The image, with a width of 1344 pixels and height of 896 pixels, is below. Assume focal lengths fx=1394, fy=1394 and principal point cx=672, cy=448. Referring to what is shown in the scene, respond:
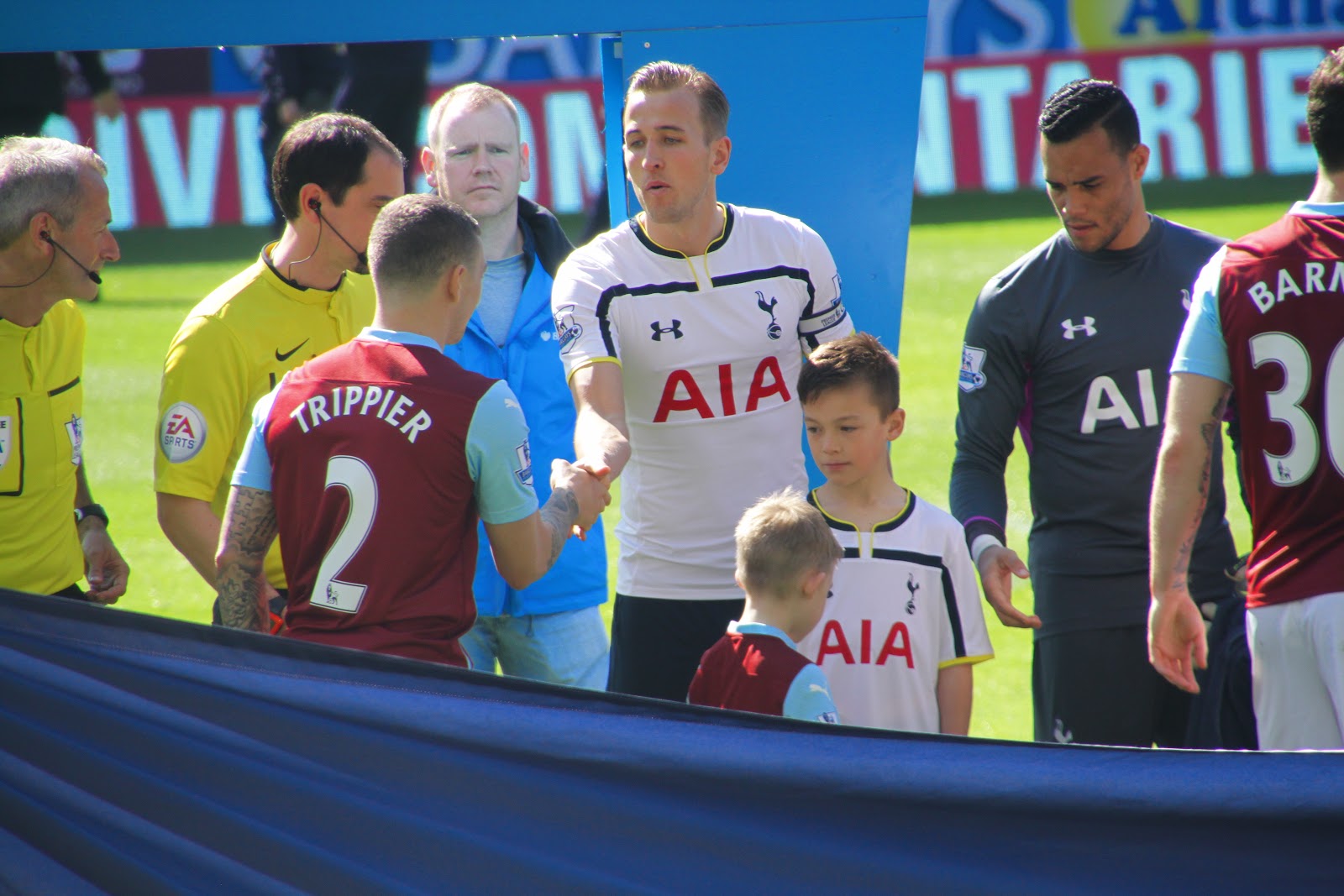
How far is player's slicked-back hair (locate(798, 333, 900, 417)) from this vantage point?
3.03 meters

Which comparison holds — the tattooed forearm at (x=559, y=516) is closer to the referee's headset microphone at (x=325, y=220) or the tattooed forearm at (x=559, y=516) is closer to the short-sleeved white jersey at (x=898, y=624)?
the short-sleeved white jersey at (x=898, y=624)

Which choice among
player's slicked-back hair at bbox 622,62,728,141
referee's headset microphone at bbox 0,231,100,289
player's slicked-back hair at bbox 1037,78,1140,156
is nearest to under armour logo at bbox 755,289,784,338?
player's slicked-back hair at bbox 622,62,728,141

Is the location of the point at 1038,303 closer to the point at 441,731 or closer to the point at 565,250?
the point at 565,250

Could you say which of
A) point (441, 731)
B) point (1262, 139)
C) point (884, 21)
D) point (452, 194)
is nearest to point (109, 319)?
point (452, 194)

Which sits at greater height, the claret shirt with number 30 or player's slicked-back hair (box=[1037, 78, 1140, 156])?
player's slicked-back hair (box=[1037, 78, 1140, 156])

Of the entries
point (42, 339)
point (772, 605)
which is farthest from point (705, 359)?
point (42, 339)

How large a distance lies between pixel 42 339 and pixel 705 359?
1464 mm

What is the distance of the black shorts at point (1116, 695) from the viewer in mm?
3250

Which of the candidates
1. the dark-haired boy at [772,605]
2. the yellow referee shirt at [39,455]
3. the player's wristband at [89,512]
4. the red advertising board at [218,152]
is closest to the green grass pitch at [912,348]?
the red advertising board at [218,152]

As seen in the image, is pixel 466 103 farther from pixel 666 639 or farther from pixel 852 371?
pixel 666 639

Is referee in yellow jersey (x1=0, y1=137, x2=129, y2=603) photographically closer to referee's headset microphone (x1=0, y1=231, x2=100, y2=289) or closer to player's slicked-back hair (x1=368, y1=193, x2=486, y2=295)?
referee's headset microphone (x1=0, y1=231, x2=100, y2=289)

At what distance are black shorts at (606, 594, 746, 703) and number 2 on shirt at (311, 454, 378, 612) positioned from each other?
3.12 feet

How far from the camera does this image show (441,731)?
7.09 feet

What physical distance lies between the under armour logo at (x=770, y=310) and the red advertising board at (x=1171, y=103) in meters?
11.6
